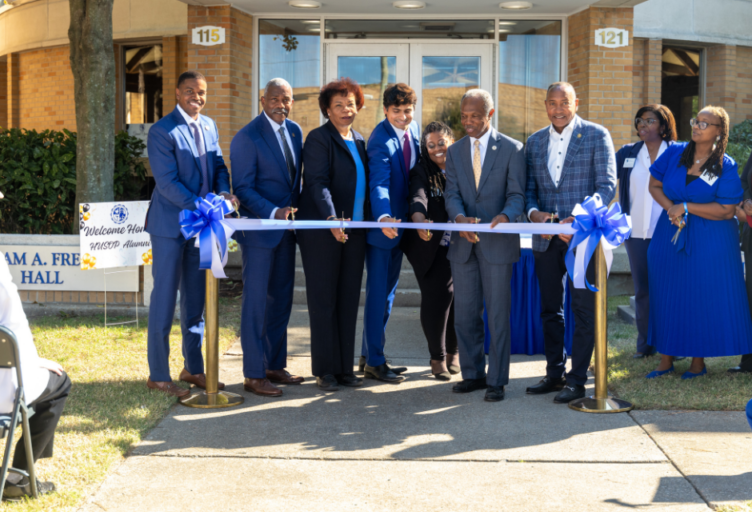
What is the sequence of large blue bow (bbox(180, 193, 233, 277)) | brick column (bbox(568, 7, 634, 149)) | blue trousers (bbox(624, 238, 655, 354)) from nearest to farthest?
large blue bow (bbox(180, 193, 233, 277)), blue trousers (bbox(624, 238, 655, 354)), brick column (bbox(568, 7, 634, 149))

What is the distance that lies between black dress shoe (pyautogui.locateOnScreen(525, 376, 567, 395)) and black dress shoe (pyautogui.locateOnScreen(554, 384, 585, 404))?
179 millimetres

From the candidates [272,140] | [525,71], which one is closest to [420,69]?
[525,71]

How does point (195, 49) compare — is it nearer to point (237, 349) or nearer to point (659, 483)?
point (237, 349)

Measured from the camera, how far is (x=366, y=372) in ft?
18.7

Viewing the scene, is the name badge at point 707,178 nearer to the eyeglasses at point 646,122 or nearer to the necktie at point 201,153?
the eyeglasses at point 646,122

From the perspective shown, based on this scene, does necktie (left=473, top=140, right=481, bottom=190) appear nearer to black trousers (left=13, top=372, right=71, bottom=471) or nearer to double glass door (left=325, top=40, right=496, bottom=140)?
black trousers (left=13, top=372, right=71, bottom=471)

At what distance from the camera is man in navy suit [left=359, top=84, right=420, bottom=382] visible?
17.5 feet

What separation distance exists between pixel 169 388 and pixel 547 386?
2.61 meters

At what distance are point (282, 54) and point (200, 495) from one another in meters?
8.57

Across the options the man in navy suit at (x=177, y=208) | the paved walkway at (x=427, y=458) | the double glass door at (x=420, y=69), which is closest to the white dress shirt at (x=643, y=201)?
the paved walkway at (x=427, y=458)

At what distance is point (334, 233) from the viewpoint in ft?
17.0

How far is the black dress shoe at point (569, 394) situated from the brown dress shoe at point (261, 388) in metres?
1.88

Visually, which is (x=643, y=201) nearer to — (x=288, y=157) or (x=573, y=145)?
(x=573, y=145)

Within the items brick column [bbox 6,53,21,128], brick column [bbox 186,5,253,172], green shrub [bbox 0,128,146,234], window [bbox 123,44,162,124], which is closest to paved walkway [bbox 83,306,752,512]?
green shrub [bbox 0,128,146,234]
